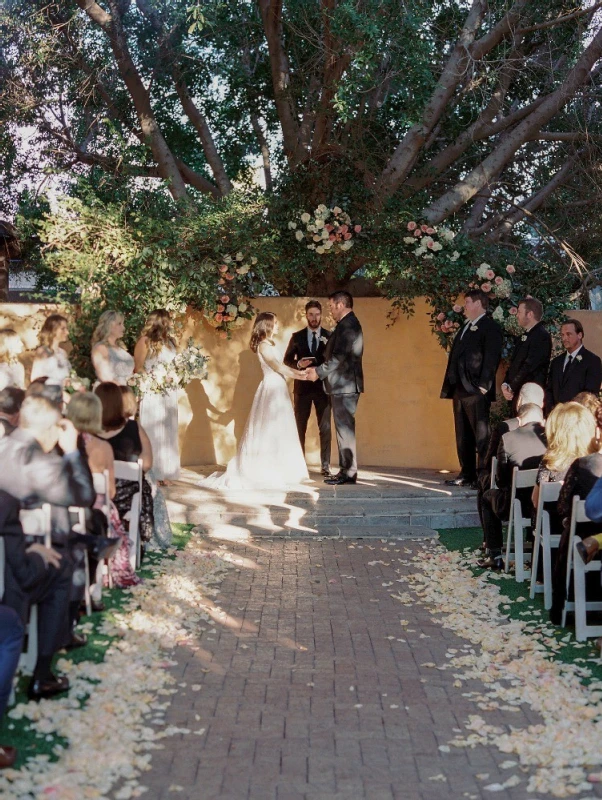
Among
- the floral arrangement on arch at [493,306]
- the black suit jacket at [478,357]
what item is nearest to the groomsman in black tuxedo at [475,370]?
the black suit jacket at [478,357]

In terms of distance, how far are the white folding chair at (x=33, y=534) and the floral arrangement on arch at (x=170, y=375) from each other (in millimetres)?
5537

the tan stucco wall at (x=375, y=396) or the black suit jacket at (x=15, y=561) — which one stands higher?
the tan stucco wall at (x=375, y=396)

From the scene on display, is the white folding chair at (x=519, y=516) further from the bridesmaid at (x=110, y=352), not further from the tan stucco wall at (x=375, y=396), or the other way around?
the tan stucco wall at (x=375, y=396)

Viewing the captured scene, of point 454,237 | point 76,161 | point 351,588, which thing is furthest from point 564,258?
point 351,588

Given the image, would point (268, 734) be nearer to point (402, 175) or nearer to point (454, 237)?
point (454, 237)

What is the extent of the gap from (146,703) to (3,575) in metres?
0.98

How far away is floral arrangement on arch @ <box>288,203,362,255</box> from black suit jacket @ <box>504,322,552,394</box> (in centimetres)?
252

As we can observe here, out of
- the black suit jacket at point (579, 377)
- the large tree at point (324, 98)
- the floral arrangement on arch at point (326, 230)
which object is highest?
the large tree at point (324, 98)

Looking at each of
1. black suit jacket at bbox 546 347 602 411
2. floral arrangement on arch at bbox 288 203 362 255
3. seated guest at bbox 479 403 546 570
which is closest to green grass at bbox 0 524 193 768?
seated guest at bbox 479 403 546 570

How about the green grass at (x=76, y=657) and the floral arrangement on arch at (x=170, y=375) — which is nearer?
the green grass at (x=76, y=657)

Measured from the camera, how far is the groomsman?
1180cm

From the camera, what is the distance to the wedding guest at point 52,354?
10430mm

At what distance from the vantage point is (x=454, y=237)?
40.9 feet

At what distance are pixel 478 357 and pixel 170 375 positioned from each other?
312 cm
